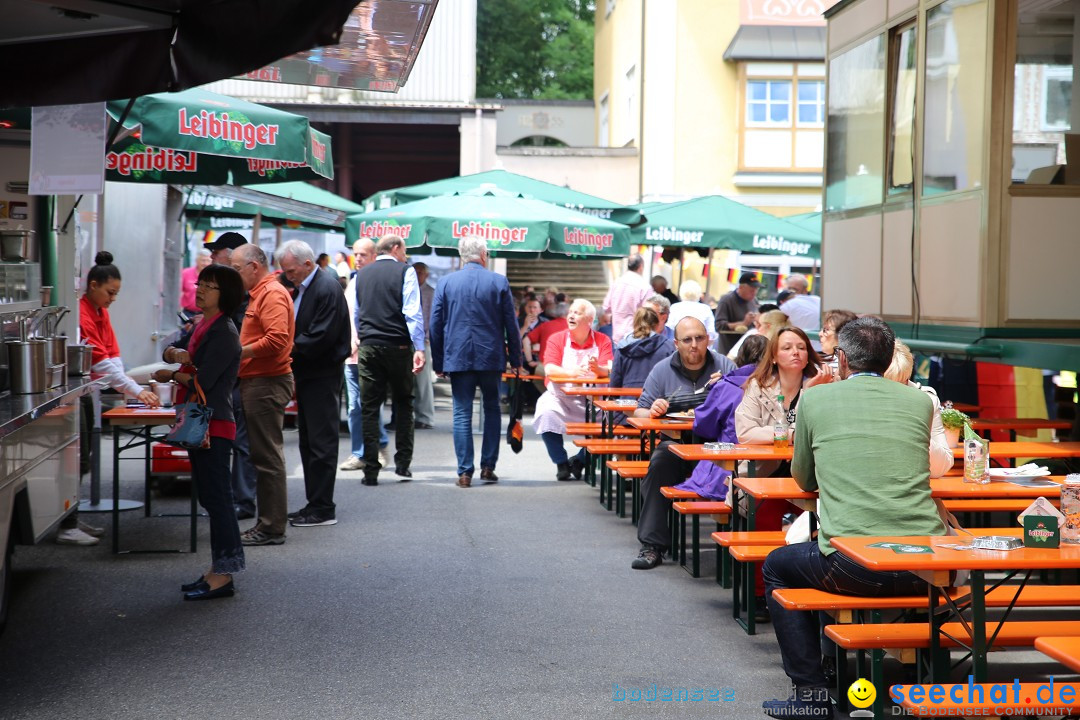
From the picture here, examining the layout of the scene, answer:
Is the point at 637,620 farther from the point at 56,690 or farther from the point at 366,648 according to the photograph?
the point at 56,690

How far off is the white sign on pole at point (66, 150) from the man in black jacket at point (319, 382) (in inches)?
75.5

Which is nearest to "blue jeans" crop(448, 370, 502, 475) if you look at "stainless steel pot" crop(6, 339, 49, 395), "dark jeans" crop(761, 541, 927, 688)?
"stainless steel pot" crop(6, 339, 49, 395)

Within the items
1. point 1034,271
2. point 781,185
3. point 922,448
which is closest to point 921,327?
point 1034,271

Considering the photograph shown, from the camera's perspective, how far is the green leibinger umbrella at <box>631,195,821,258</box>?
53.4 ft

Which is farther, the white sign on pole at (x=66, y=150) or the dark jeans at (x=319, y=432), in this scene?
the dark jeans at (x=319, y=432)

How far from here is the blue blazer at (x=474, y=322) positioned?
10703mm

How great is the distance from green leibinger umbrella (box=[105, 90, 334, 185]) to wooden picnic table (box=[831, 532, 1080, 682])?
560 centimetres

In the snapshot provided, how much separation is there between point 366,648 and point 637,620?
145cm

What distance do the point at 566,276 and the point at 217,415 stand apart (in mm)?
22299

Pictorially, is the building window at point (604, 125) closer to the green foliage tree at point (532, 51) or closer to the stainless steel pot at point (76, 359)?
the green foliage tree at point (532, 51)

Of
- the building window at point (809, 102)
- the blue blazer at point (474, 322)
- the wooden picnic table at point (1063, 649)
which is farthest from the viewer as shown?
the building window at point (809, 102)

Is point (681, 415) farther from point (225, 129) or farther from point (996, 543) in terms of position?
point (996, 543)

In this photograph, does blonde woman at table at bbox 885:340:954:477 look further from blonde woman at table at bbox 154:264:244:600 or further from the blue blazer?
the blue blazer

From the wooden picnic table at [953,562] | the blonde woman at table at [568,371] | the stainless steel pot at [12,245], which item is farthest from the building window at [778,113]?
the wooden picnic table at [953,562]
